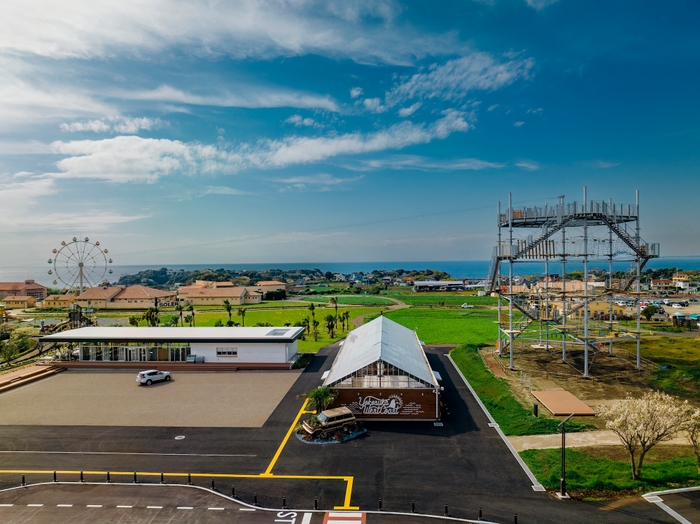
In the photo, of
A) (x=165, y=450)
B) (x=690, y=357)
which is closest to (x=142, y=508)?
(x=165, y=450)

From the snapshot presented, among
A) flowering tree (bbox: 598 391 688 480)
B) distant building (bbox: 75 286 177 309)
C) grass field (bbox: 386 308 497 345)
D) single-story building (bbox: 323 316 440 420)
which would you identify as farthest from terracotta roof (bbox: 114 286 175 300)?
flowering tree (bbox: 598 391 688 480)

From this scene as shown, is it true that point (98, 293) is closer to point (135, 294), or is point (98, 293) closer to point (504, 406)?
point (135, 294)

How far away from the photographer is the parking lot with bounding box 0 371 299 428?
32.0m

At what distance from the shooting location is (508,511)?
19.8 meters

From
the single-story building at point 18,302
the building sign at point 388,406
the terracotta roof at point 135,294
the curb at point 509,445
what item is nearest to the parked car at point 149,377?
the building sign at point 388,406

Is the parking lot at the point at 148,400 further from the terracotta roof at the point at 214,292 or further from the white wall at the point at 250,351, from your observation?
the terracotta roof at the point at 214,292

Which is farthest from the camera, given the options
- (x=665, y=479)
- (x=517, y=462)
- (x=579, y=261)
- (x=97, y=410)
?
(x=579, y=261)

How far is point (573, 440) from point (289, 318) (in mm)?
65392

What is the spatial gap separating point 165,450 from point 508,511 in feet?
67.6

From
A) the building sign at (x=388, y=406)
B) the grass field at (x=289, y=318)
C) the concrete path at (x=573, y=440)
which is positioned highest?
the building sign at (x=388, y=406)

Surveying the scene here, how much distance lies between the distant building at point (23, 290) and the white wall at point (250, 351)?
122m

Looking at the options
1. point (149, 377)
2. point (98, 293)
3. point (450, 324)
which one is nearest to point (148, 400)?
point (149, 377)

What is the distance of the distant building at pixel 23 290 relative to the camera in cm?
13625

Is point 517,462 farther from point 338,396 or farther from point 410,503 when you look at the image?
point 338,396
